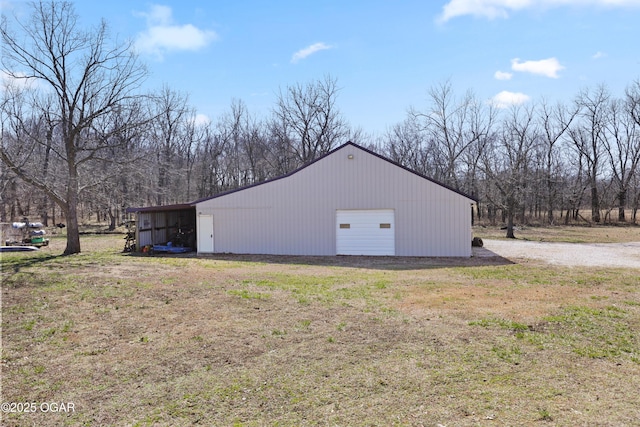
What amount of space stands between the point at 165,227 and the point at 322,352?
1680 cm

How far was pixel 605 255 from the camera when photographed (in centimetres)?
1520

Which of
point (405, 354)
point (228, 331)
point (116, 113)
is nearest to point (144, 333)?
point (228, 331)

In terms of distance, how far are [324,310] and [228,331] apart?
1.91 metres

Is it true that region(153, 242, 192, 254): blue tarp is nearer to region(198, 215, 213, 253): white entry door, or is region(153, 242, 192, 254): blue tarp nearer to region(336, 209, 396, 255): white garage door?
region(198, 215, 213, 253): white entry door

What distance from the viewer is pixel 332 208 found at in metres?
16.4

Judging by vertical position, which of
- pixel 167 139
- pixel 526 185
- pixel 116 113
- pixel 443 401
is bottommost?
pixel 443 401

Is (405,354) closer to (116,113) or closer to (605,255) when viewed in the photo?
(605,255)

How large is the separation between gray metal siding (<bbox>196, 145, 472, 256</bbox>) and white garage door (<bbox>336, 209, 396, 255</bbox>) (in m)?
0.25

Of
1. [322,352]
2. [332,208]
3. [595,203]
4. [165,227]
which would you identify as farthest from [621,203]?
[322,352]

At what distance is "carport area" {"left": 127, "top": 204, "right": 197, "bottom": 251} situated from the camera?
706 inches

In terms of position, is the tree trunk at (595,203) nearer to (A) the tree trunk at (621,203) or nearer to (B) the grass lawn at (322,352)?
(A) the tree trunk at (621,203)

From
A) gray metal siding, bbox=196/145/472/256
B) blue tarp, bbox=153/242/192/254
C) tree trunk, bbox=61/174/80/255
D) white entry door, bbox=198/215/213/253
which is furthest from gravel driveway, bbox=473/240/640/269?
tree trunk, bbox=61/174/80/255

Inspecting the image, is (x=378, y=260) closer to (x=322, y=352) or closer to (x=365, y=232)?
(x=365, y=232)

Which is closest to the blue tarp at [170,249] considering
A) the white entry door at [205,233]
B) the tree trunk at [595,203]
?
the white entry door at [205,233]
